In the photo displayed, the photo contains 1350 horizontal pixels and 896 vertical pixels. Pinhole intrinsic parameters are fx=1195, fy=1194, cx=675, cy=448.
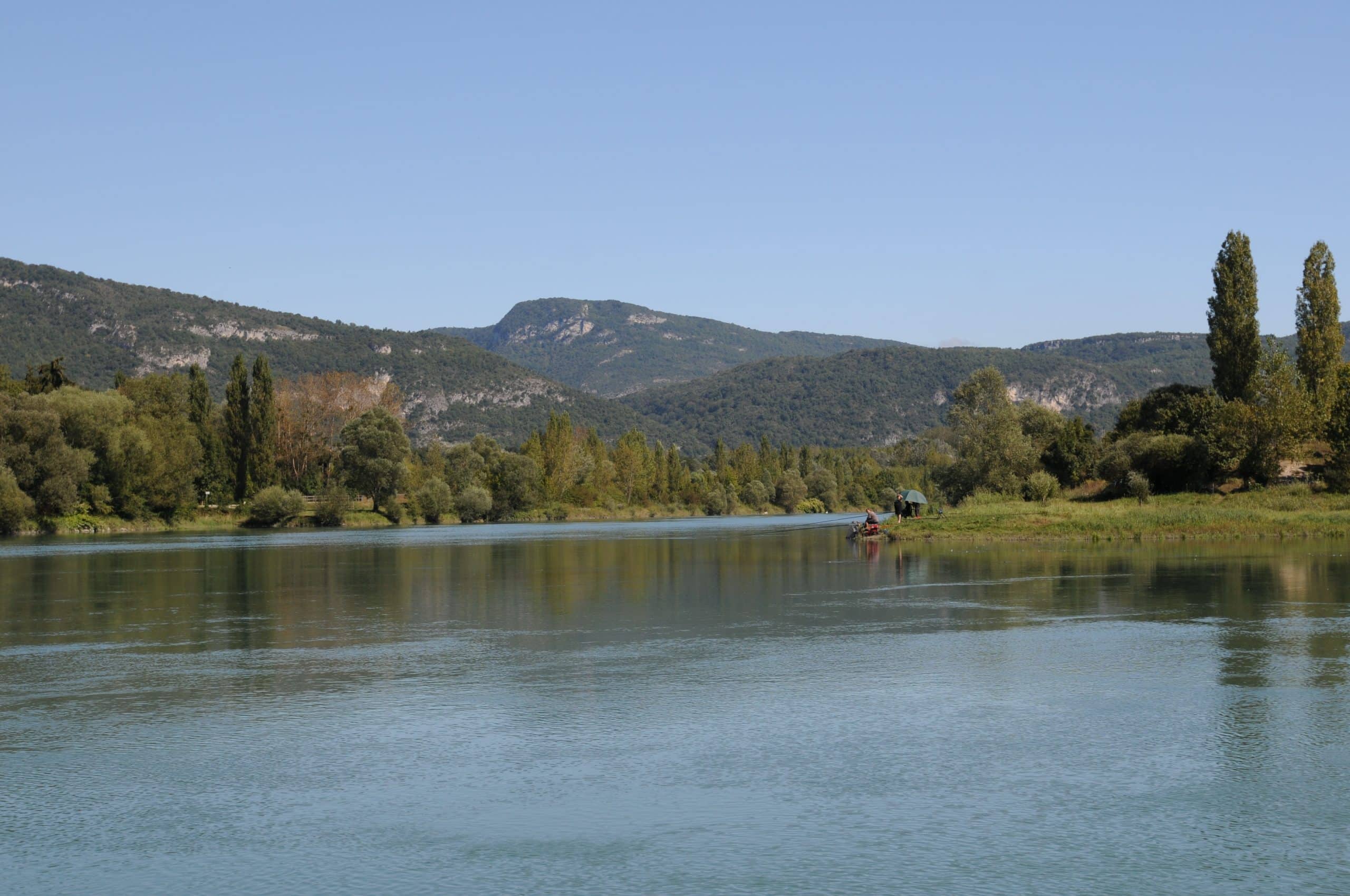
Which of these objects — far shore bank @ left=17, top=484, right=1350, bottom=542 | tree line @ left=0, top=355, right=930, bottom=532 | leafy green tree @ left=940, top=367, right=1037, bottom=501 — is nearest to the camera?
far shore bank @ left=17, top=484, right=1350, bottom=542

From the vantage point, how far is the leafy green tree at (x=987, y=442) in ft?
243

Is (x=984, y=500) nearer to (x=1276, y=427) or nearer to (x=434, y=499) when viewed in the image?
(x=1276, y=427)

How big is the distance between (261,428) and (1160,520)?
75246 mm

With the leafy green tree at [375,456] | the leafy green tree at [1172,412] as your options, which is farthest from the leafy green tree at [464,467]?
the leafy green tree at [1172,412]

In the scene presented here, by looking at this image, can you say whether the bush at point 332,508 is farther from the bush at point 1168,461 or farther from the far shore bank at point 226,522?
the bush at point 1168,461

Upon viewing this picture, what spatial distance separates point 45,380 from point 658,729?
98.2 meters

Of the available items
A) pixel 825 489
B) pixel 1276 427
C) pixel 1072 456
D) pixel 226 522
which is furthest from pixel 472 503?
pixel 1276 427

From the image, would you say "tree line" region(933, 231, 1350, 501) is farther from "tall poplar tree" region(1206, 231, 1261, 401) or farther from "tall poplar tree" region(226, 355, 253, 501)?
"tall poplar tree" region(226, 355, 253, 501)

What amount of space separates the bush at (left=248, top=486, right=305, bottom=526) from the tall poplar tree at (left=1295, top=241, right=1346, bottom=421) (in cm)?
7667

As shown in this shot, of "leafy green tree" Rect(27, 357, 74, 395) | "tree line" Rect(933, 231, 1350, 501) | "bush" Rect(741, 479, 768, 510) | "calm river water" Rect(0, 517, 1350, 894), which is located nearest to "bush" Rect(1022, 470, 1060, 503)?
"tree line" Rect(933, 231, 1350, 501)

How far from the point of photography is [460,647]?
73.4 feet

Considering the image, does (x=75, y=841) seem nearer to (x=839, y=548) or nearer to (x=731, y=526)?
(x=839, y=548)

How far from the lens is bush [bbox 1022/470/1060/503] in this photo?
66750 mm

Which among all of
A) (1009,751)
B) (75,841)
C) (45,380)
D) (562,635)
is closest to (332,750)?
(75,841)
